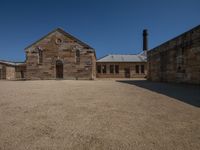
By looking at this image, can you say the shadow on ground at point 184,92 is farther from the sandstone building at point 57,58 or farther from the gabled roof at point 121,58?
the gabled roof at point 121,58

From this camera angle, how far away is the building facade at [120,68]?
28969 millimetres

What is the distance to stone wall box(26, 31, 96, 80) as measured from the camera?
66.2 feet

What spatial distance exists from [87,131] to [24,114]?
229 cm

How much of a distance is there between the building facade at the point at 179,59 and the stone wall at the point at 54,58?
996 centimetres

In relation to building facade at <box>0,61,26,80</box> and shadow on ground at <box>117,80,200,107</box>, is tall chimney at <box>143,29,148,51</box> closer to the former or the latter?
shadow on ground at <box>117,80,200,107</box>

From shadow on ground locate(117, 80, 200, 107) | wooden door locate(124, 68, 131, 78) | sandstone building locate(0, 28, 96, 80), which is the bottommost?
shadow on ground locate(117, 80, 200, 107)

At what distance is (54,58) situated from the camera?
20172 mm

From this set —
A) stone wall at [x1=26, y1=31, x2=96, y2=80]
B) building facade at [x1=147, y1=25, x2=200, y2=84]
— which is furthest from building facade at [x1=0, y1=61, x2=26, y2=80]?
building facade at [x1=147, y1=25, x2=200, y2=84]

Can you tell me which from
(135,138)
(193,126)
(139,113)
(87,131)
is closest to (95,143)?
(87,131)

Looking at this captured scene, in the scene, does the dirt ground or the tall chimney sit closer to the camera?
the dirt ground

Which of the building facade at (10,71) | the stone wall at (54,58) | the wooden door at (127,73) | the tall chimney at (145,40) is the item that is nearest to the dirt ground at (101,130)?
the stone wall at (54,58)

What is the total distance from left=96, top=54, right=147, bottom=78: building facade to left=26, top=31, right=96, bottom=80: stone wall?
8862mm

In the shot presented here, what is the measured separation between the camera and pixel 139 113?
3.89 metres

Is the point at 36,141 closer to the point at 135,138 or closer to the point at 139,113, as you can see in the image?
the point at 135,138
